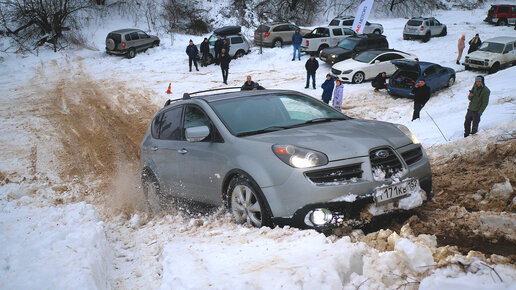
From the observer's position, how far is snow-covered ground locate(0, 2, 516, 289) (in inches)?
115

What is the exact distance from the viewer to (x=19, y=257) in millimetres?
3789

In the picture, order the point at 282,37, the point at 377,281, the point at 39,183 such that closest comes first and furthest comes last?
the point at 377,281, the point at 39,183, the point at 282,37

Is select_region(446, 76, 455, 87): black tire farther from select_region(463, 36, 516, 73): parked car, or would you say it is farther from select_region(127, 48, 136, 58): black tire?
select_region(127, 48, 136, 58): black tire

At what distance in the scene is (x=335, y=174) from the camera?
390 cm

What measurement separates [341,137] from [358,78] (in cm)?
1608

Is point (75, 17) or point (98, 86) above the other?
point (75, 17)

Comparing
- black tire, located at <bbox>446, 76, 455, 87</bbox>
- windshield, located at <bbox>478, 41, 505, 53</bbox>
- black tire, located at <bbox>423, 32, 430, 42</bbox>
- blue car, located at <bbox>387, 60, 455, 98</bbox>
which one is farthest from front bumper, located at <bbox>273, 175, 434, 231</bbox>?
black tire, located at <bbox>423, 32, 430, 42</bbox>

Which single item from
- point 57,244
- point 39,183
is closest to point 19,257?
point 57,244

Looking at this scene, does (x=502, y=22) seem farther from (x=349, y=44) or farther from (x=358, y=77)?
(x=358, y=77)

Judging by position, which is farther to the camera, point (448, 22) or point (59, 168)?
point (448, 22)

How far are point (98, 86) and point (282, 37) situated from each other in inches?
521

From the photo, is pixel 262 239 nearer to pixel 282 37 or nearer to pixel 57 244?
pixel 57 244

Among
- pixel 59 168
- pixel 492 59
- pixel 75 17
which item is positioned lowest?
pixel 59 168

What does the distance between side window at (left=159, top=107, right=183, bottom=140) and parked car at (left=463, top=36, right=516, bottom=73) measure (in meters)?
18.1
